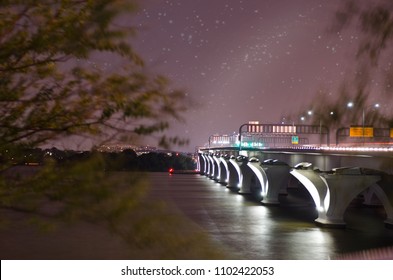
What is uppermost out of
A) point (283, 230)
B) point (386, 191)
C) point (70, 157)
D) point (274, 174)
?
point (70, 157)

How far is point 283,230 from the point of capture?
3538 centimetres

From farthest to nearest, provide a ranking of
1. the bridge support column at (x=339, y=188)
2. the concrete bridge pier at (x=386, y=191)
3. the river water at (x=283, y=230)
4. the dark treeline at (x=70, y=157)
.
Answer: the bridge support column at (x=339, y=188) < the concrete bridge pier at (x=386, y=191) < the river water at (x=283, y=230) < the dark treeline at (x=70, y=157)

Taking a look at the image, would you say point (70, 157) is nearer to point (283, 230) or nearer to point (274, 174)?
point (283, 230)

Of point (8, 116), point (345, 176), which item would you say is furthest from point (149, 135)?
point (345, 176)

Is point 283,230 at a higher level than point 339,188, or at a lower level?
lower

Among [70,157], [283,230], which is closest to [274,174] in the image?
[283,230]

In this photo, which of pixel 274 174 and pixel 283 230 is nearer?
pixel 283 230

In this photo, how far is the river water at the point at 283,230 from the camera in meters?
27.2

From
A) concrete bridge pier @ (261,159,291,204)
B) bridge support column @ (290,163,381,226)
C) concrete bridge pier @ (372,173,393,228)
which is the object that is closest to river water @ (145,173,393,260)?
concrete bridge pier @ (372,173,393,228)

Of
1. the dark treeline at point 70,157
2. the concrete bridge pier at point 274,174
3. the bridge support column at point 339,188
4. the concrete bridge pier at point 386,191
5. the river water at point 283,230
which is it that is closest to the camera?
the dark treeline at point 70,157

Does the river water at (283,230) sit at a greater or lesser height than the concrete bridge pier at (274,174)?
lesser

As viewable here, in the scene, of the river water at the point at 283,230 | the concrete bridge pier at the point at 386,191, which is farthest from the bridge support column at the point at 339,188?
the river water at the point at 283,230

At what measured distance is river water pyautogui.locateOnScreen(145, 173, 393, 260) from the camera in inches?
1071

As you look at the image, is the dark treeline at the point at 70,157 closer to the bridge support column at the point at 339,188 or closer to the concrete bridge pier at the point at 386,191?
the concrete bridge pier at the point at 386,191
